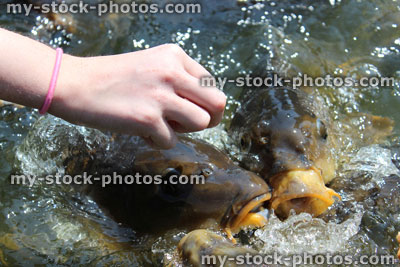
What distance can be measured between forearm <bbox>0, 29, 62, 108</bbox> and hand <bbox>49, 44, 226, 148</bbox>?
0.07m


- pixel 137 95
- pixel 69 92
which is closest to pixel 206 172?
pixel 137 95

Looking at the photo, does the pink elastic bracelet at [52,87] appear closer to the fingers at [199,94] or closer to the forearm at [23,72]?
the forearm at [23,72]

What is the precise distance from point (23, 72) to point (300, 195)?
1700mm

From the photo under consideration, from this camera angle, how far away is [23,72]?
6.71ft

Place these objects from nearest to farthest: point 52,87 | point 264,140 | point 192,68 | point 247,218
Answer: point 52,87
point 192,68
point 247,218
point 264,140

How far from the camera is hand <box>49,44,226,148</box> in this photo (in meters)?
2.05

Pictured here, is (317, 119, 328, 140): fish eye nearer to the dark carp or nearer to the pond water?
the pond water

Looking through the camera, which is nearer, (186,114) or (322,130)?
(186,114)

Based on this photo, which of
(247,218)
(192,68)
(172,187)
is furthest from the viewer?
(172,187)

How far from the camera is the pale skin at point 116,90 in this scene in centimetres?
205

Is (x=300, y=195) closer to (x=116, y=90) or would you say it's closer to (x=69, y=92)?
(x=116, y=90)

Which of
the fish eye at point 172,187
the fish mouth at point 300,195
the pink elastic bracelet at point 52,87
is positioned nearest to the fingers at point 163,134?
the pink elastic bracelet at point 52,87

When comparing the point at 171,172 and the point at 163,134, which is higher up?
the point at 163,134

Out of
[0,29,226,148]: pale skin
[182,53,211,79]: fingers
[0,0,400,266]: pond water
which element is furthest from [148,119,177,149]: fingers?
[0,0,400,266]: pond water
